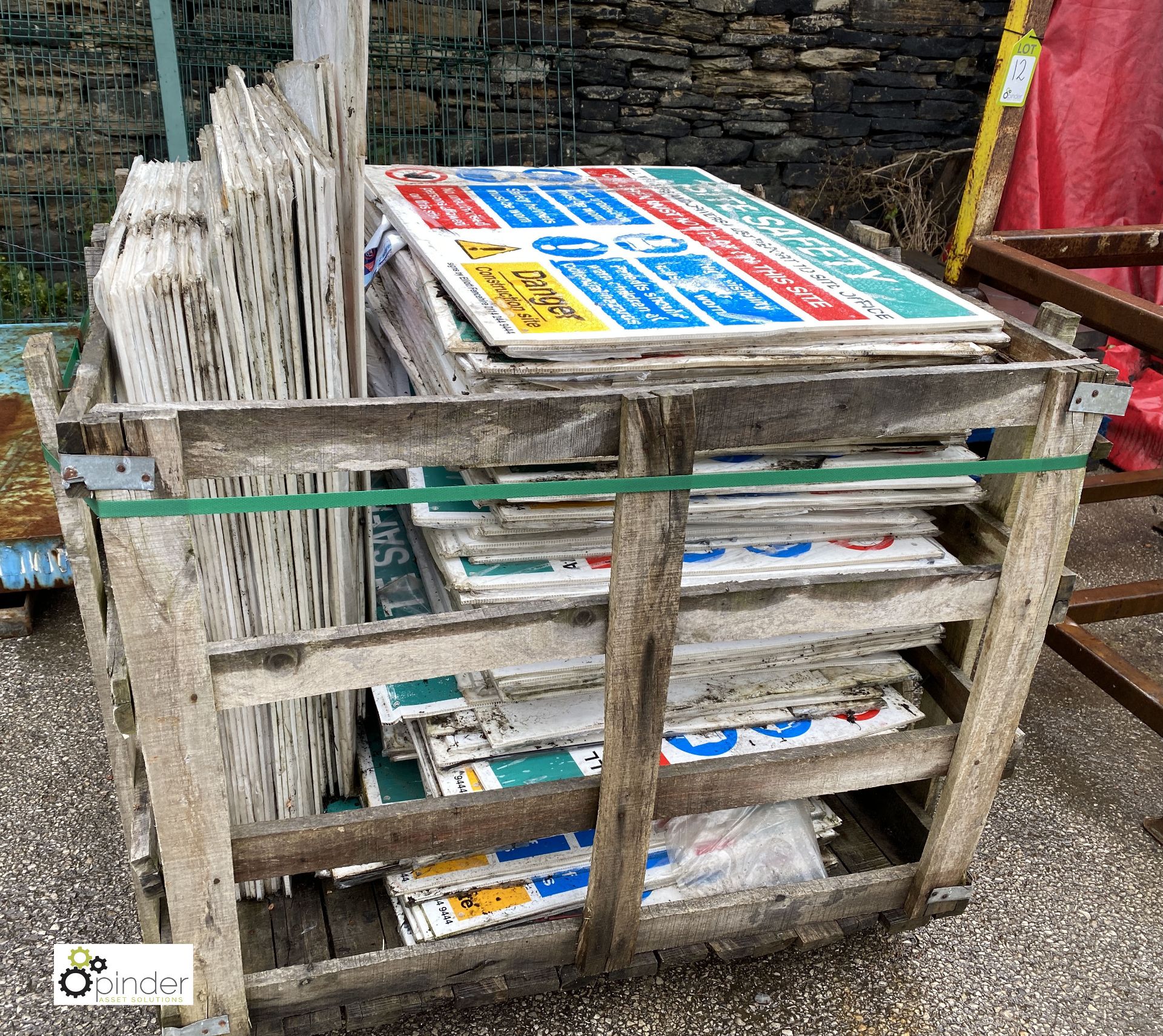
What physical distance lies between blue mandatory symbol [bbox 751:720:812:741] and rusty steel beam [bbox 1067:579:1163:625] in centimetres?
114

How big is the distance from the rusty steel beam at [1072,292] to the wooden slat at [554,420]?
110 centimetres

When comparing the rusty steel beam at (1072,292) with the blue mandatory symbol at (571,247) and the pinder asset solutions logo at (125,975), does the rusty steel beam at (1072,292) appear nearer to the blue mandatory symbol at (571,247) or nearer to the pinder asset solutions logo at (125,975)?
the blue mandatory symbol at (571,247)

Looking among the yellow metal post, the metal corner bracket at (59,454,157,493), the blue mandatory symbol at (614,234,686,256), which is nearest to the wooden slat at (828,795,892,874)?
the blue mandatory symbol at (614,234,686,256)

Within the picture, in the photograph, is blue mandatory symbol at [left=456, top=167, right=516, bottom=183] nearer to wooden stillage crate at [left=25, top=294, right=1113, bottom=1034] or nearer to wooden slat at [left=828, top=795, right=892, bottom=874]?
wooden stillage crate at [left=25, top=294, right=1113, bottom=1034]

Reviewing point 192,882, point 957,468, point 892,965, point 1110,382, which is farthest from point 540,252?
point 892,965

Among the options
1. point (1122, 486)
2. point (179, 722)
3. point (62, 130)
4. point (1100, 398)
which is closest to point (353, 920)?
point (179, 722)

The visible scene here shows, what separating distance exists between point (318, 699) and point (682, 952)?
31.9 inches

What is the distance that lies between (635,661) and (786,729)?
0.58 m

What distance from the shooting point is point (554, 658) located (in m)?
1.59

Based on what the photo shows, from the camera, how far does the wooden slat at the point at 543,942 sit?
1634 mm

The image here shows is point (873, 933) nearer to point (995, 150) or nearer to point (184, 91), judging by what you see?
point (995, 150)

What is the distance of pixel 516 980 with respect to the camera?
5.75ft

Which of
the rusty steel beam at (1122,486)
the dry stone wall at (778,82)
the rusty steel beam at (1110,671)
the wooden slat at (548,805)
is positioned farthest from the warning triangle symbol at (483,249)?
the dry stone wall at (778,82)

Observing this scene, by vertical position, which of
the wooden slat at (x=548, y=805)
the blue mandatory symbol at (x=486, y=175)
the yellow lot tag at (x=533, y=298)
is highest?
the blue mandatory symbol at (x=486, y=175)
